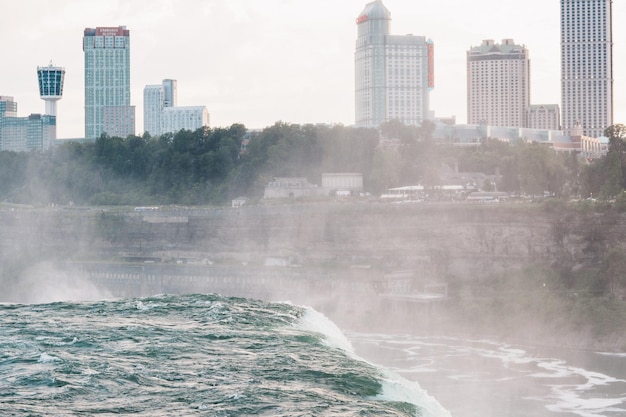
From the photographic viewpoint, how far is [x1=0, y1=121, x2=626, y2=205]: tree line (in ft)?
485

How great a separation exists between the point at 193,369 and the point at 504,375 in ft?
98.8

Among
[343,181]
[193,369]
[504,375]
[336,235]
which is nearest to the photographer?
[193,369]

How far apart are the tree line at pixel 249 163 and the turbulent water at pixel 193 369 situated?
83.8 meters

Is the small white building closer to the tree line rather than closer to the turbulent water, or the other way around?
the tree line

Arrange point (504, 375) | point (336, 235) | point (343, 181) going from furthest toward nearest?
point (343, 181) → point (336, 235) → point (504, 375)

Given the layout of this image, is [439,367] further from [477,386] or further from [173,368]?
[173,368]

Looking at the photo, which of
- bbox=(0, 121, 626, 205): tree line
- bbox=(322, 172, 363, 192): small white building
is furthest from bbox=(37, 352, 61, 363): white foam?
bbox=(322, 172, 363, 192): small white building

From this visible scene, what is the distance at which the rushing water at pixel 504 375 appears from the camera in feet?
189

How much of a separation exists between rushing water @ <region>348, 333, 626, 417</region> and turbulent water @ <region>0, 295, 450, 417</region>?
9.96 meters

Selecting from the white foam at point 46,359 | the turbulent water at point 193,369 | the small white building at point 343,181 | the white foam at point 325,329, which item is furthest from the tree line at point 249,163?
the white foam at point 46,359

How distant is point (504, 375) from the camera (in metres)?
66.2

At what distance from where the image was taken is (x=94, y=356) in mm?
42469

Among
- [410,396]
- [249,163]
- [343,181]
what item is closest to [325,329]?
[410,396]

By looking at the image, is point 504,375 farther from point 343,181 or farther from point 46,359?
point 343,181
